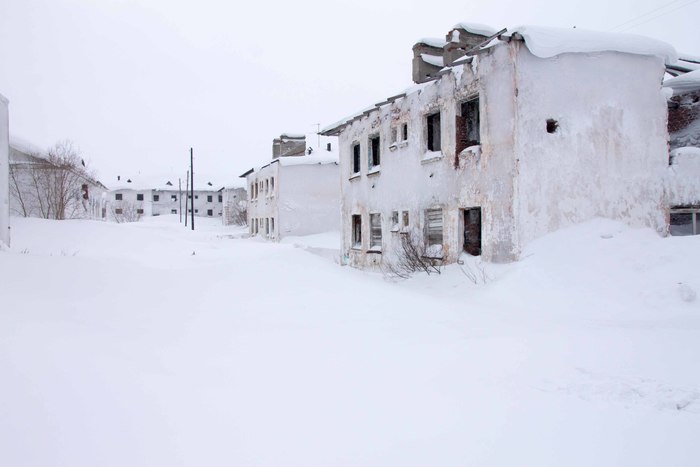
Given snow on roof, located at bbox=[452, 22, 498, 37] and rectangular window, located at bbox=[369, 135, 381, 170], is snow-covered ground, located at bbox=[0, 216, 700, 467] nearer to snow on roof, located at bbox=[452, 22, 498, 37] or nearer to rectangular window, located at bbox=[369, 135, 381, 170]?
snow on roof, located at bbox=[452, 22, 498, 37]

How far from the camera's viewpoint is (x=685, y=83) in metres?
13.0

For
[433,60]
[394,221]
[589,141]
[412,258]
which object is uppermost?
[433,60]

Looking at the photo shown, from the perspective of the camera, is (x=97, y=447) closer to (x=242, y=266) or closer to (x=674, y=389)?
(x=674, y=389)

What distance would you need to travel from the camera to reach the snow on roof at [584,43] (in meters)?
10.7

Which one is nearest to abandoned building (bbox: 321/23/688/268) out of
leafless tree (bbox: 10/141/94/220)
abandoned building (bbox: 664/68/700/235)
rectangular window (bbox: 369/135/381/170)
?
abandoned building (bbox: 664/68/700/235)

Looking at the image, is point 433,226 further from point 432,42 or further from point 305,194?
point 305,194

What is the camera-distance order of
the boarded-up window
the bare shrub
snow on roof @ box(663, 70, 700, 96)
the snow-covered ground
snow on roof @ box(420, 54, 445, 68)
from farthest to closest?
1. snow on roof @ box(420, 54, 445, 68)
2. the boarded-up window
3. the bare shrub
4. snow on roof @ box(663, 70, 700, 96)
5. the snow-covered ground

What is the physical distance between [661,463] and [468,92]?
35.2ft

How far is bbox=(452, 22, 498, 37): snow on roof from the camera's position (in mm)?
13711

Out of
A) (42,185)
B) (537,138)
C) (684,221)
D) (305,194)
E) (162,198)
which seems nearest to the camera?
Result: (537,138)

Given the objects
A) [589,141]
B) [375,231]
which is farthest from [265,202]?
[589,141]

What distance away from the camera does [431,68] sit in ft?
49.8

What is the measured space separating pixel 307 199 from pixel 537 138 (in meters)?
20.3

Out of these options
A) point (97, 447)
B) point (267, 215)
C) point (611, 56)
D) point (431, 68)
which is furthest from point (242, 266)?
point (267, 215)
